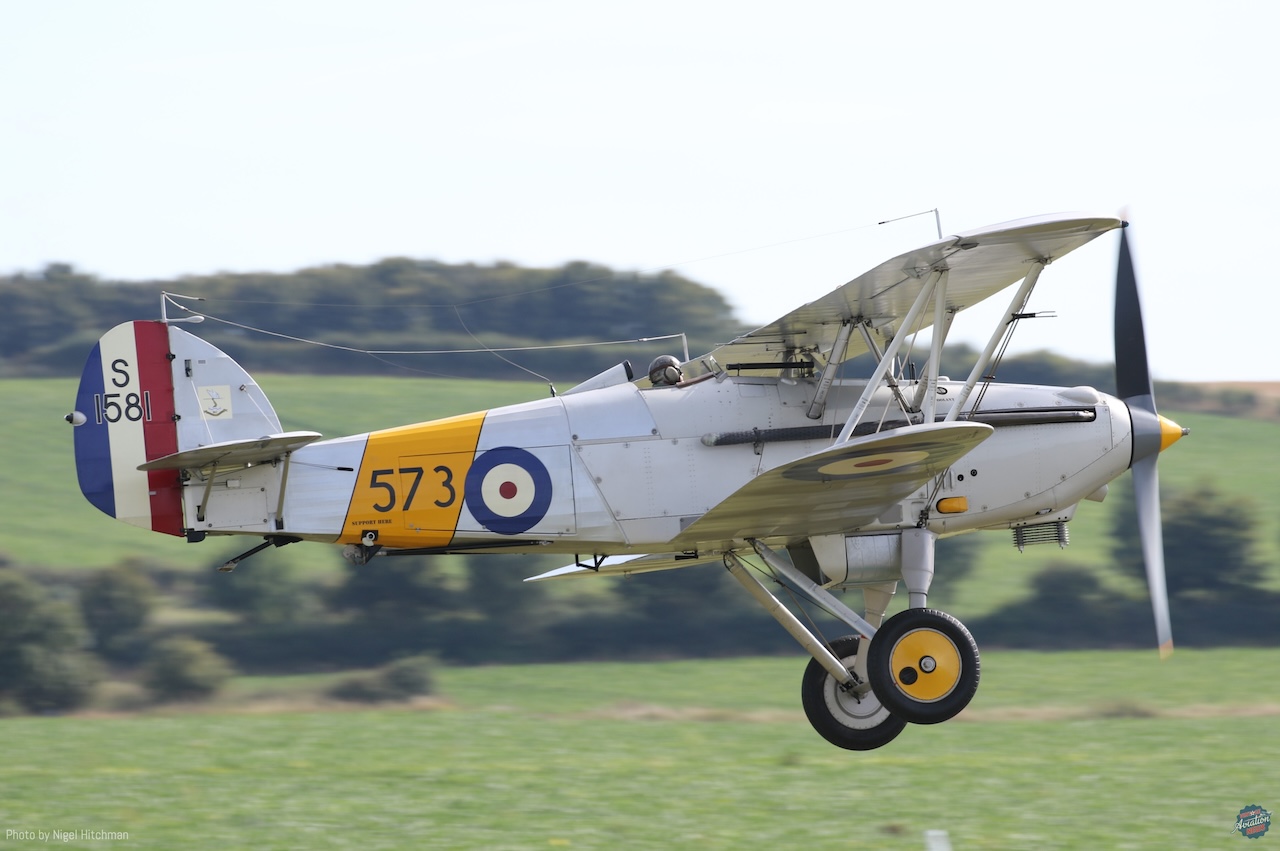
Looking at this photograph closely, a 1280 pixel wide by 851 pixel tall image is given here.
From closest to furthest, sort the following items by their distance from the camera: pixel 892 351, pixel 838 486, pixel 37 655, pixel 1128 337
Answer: pixel 838 486, pixel 892 351, pixel 1128 337, pixel 37 655

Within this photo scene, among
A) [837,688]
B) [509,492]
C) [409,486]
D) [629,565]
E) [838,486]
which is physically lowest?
[837,688]

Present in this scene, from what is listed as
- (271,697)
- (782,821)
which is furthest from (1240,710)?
(271,697)

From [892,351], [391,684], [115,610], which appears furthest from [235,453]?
[115,610]

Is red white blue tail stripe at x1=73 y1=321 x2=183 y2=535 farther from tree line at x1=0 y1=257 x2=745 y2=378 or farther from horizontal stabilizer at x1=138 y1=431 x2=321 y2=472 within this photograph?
tree line at x1=0 y1=257 x2=745 y2=378

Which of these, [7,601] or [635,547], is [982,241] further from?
[7,601]

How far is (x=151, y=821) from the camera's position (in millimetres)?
13086

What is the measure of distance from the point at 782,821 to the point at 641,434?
17.7ft

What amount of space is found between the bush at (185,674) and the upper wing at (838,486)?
26.3 m

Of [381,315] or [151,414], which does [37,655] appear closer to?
[381,315]

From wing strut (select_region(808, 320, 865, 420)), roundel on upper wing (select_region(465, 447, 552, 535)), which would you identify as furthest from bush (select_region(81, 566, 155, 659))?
wing strut (select_region(808, 320, 865, 420))

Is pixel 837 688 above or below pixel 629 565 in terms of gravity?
below

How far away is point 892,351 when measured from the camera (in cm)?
960

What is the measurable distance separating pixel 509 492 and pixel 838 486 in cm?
232

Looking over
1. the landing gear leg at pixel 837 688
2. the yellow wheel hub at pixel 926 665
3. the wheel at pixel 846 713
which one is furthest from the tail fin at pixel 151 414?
the yellow wheel hub at pixel 926 665
